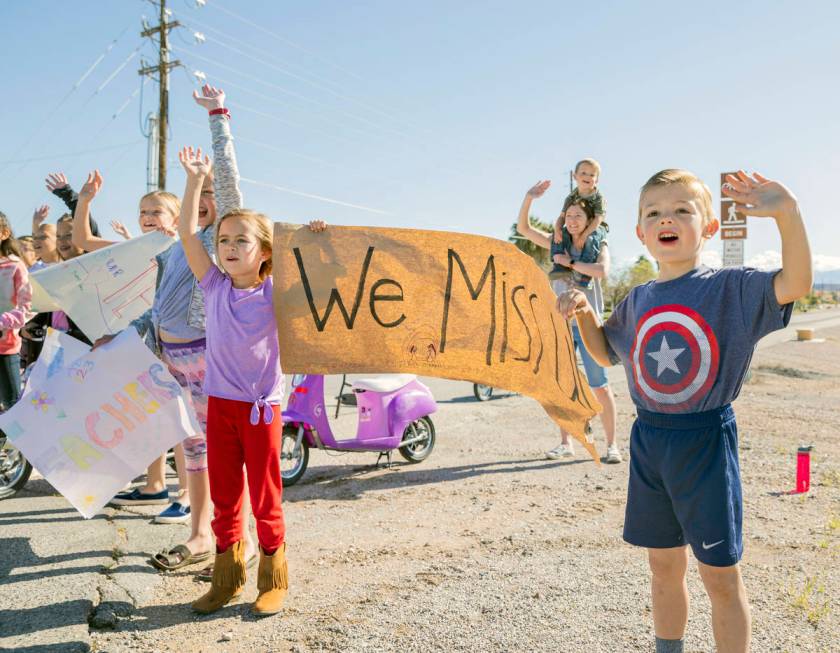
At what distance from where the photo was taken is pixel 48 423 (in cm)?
383

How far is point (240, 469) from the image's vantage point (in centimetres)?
335

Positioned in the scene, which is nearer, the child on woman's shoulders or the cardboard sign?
the child on woman's shoulders

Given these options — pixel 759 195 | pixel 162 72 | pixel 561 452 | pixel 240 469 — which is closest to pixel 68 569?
Result: pixel 240 469

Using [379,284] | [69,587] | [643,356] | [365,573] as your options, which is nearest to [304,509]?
[365,573]

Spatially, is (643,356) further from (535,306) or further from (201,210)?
(201,210)

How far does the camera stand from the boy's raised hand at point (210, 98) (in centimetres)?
351

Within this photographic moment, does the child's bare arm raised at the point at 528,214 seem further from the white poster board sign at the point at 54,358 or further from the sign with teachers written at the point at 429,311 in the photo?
the white poster board sign at the point at 54,358

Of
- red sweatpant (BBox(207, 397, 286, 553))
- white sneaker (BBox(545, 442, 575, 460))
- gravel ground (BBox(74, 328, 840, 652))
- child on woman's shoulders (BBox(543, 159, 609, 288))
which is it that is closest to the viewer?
gravel ground (BBox(74, 328, 840, 652))

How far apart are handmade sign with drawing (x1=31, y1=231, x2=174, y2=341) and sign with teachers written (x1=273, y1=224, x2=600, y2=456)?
59.4 inches

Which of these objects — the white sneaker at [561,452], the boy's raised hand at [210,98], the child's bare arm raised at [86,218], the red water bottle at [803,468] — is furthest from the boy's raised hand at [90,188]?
the red water bottle at [803,468]

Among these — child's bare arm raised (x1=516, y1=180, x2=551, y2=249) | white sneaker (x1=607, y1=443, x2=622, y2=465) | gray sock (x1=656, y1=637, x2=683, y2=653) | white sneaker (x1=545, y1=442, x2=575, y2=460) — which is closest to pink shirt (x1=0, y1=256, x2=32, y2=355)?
child's bare arm raised (x1=516, y1=180, x2=551, y2=249)

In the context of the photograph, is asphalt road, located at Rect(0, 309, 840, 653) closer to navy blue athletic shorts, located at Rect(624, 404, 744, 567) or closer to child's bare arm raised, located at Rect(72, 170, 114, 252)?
Answer: child's bare arm raised, located at Rect(72, 170, 114, 252)

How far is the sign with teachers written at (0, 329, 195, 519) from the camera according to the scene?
3.79 meters

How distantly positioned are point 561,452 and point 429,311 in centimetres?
327
